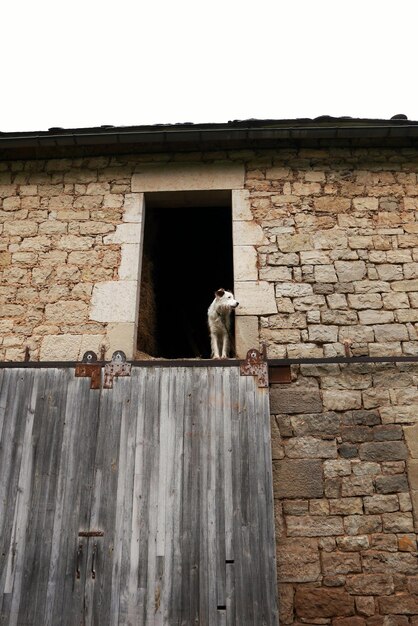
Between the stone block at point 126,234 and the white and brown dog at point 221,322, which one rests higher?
the stone block at point 126,234

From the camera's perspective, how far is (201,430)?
3.70 m

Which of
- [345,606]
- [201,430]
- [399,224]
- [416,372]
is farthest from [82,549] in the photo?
[399,224]

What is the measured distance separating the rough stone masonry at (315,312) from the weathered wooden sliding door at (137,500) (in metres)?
0.33

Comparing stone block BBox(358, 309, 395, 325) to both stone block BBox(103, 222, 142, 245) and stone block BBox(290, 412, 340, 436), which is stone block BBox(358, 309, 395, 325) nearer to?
stone block BBox(290, 412, 340, 436)

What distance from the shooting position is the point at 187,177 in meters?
4.92

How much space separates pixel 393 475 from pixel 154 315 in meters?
2.89

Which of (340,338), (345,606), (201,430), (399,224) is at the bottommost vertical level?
(345,606)

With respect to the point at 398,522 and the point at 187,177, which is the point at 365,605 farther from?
the point at 187,177

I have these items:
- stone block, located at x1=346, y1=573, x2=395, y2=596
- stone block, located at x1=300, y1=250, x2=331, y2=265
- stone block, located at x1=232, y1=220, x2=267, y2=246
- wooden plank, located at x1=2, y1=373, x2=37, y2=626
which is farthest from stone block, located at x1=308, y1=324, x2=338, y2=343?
wooden plank, located at x1=2, y1=373, x2=37, y2=626

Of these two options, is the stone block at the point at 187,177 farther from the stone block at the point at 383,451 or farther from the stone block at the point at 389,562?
the stone block at the point at 389,562

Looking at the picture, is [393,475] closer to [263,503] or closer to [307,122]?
[263,503]

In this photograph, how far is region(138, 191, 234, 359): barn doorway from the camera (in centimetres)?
510

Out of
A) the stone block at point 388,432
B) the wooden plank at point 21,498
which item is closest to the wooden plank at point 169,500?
the wooden plank at point 21,498

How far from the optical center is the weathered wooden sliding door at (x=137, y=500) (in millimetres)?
3270
